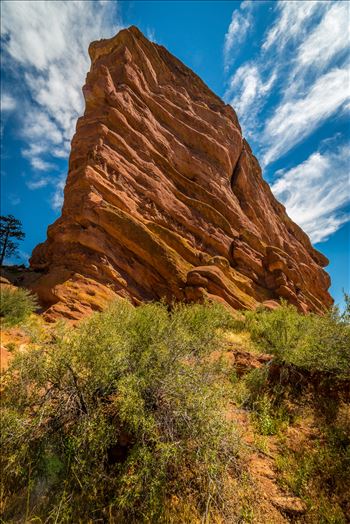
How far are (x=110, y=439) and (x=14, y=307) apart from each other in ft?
31.2

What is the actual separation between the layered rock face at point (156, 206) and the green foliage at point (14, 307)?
1162mm

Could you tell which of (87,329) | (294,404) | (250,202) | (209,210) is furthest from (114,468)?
(250,202)

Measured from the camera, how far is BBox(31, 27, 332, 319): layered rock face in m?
15.8

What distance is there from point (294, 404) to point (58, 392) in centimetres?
515

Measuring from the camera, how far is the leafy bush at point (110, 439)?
10.7 feet

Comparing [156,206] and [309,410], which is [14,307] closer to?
[309,410]

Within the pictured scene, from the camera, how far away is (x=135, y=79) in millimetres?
23938

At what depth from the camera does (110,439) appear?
12.3 ft

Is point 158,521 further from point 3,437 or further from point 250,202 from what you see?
point 250,202

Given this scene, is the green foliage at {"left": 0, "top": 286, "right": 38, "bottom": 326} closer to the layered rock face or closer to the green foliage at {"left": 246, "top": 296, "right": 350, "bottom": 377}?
the layered rock face

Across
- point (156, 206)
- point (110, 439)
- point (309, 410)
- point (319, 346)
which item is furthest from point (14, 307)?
point (156, 206)

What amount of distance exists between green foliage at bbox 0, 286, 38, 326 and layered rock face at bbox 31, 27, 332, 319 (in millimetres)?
1162

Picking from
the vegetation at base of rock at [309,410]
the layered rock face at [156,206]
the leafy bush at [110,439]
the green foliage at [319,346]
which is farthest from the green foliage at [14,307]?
the green foliage at [319,346]

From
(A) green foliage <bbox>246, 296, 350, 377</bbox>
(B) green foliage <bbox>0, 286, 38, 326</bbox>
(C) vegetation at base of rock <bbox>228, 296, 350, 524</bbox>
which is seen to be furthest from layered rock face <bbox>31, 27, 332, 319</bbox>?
(C) vegetation at base of rock <bbox>228, 296, 350, 524</bbox>
